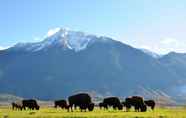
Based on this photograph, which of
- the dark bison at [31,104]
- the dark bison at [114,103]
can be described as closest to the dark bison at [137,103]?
the dark bison at [114,103]

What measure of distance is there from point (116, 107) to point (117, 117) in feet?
177

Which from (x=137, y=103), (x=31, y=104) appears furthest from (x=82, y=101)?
(x=31, y=104)

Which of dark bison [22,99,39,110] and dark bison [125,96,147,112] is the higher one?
dark bison [22,99,39,110]

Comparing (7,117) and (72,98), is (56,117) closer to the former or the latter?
(7,117)

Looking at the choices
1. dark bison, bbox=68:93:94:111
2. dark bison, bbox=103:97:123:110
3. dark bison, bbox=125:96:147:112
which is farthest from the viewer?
dark bison, bbox=103:97:123:110

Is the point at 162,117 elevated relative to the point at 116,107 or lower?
lower

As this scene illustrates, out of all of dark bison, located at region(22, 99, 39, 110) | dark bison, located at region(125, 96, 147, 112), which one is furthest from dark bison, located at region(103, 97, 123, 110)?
dark bison, located at region(22, 99, 39, 110)

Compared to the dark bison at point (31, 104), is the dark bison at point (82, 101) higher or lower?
lower

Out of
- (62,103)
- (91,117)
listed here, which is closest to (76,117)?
(91,117)

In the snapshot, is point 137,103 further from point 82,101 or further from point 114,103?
point 114,103

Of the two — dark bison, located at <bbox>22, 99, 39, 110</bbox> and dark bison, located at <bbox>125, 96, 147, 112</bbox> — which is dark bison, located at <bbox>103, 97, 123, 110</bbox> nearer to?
dark bison, located at <bbox>125, 96, 147, 112</bbox>

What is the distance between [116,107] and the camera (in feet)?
377

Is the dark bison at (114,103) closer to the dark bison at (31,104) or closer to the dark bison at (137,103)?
the dark bison at (137,103)

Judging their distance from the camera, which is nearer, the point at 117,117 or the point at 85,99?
the point at 117,117
